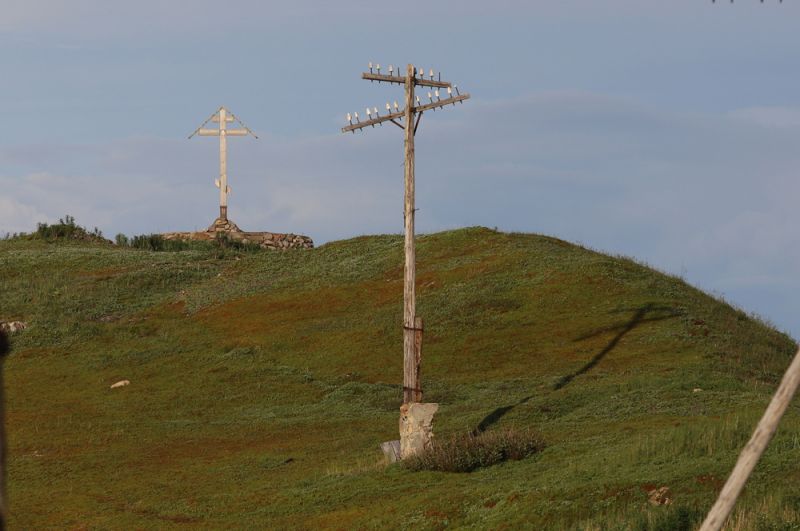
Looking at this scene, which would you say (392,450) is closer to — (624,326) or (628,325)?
(624,326)

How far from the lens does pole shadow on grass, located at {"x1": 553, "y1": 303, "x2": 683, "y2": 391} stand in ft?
140

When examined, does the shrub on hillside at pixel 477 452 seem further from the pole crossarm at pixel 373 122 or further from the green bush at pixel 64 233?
the green bush at pixel 64 233

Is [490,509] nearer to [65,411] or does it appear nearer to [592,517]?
[592,517]

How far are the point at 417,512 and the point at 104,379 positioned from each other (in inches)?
1093

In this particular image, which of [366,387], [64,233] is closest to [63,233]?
[64,233]

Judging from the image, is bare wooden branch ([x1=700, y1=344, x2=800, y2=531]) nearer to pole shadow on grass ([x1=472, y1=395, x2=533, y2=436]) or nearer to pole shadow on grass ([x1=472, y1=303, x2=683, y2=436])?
pole shadow on grass ([x1=472, y1=395, x2=533, y2=436])

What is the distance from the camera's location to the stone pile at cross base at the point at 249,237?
3258 inches

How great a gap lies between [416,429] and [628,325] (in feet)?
57.6

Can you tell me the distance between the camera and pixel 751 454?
12734 millimetres

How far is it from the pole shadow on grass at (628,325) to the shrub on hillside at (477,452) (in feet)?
Result: 40.2

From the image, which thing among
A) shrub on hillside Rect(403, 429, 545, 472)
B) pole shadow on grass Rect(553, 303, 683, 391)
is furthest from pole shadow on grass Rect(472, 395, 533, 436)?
pole shadow on grass Rect(553, 303, 683, 391)

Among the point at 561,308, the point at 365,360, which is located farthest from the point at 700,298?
the point at 365,360

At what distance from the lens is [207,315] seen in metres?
57.2

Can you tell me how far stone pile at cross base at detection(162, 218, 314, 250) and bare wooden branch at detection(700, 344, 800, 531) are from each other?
70.2 m
